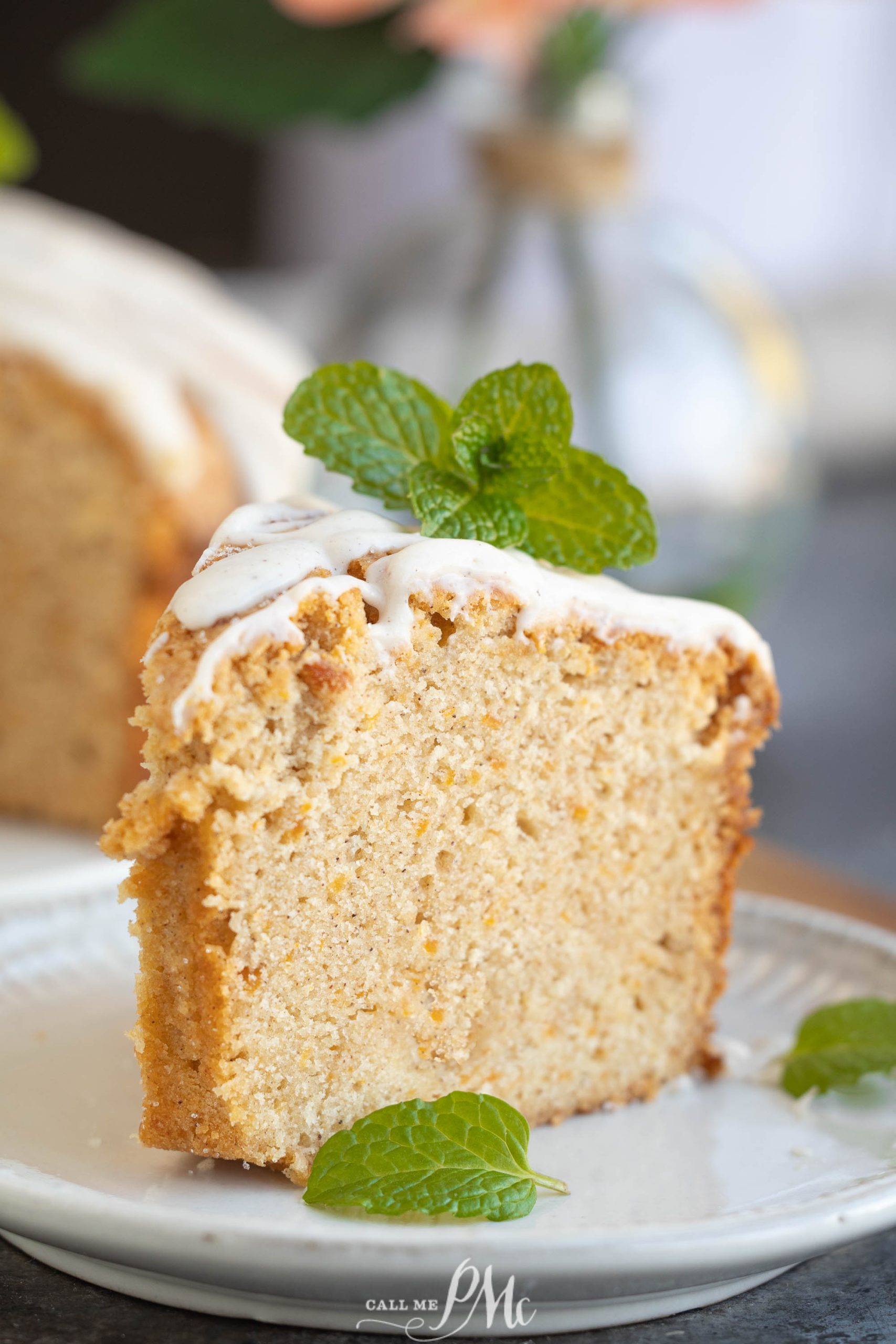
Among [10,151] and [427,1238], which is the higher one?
[10,151]

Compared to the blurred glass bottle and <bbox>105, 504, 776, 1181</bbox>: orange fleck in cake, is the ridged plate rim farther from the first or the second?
the blurred glass bottle

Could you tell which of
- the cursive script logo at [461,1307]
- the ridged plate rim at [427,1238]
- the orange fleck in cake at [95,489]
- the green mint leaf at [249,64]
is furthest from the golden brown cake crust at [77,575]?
the cursive script logo at [461,1307]

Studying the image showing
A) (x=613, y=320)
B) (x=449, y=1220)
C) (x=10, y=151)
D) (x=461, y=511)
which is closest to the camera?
(x=449, y=1220)

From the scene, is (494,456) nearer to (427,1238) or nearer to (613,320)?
(427,1238)

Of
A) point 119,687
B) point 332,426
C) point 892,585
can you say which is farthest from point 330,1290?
point 892,585

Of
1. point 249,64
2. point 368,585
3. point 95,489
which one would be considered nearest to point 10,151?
point 249,64

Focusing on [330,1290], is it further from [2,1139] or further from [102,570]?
[102,570]
